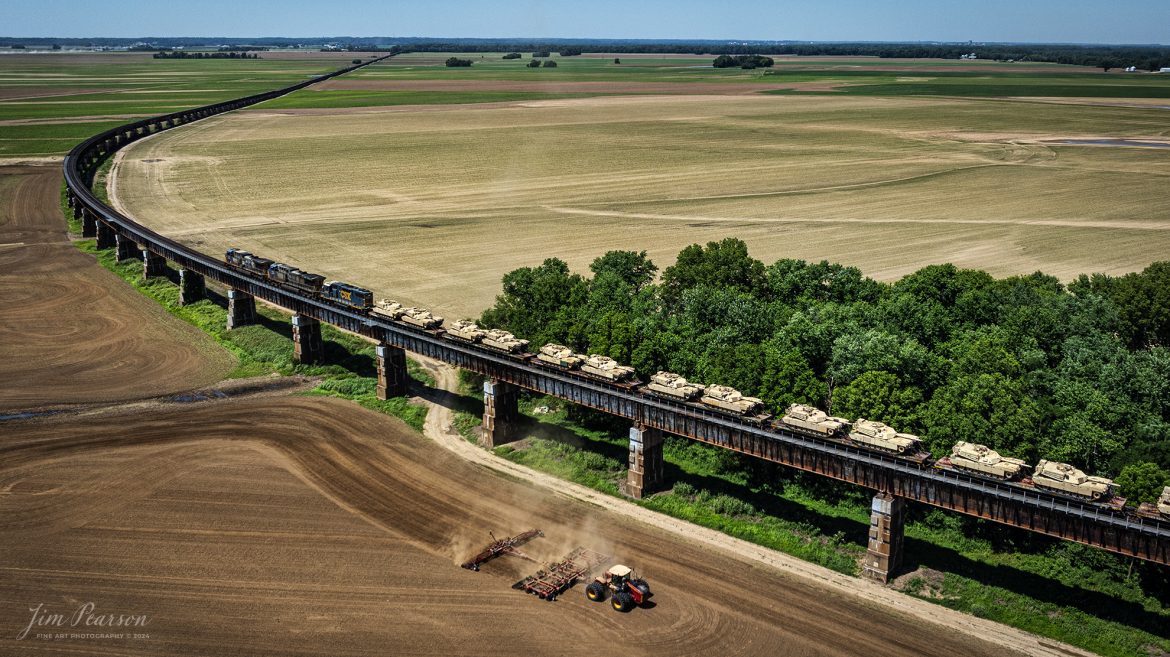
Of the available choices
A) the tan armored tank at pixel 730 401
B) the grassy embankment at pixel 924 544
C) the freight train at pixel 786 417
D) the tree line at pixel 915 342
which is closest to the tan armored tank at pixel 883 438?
the freight train at pixel 786 417

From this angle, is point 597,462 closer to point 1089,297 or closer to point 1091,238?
point 1089,297

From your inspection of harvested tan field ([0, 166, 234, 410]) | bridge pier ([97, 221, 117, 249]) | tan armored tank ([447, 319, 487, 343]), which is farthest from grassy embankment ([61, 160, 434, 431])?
bridge pier ([97, 221, 117, 249])

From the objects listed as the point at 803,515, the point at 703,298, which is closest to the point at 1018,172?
the point at 703,298

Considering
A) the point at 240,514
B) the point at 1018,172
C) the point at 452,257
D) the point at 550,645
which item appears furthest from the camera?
the point at 1018,172

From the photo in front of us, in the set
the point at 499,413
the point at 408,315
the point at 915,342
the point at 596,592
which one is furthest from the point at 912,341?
the point at 408,315

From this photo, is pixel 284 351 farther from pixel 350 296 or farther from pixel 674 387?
pixel 674 387

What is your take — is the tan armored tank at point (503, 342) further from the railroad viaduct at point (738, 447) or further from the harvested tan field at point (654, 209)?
the harvested tan field at point (654, 209)
